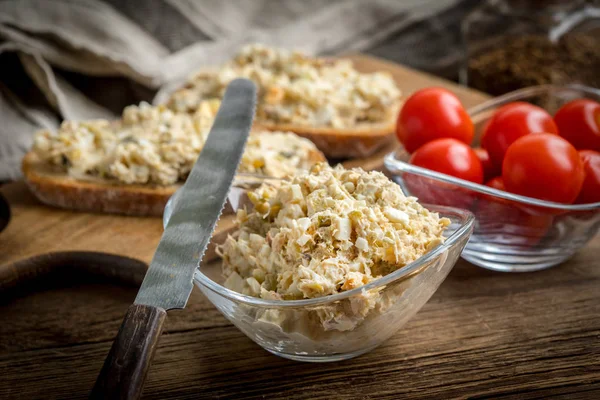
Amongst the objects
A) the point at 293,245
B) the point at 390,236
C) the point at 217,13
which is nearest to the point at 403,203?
→ the point at 390,236

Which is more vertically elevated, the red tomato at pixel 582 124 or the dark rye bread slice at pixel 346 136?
the red tomato at pixel 582 124

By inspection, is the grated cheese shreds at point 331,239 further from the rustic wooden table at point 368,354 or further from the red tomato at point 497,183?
the red tomato at point 497,183

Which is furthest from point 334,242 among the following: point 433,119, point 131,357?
point 433,119

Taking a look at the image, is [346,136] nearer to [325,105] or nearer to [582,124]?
[325,105]

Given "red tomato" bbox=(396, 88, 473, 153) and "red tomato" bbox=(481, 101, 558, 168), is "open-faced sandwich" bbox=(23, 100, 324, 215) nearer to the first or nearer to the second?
"red tomato" bbox=(396, 88, 473, 153)

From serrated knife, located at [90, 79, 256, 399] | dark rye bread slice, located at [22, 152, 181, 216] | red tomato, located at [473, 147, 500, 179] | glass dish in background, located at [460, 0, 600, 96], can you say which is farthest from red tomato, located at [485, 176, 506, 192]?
glass dish in background, located at [460, 0, 600, 96]

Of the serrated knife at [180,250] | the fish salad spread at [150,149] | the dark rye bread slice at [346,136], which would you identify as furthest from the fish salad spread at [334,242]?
the dark rye bread slice at [346,136]
